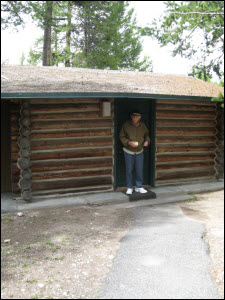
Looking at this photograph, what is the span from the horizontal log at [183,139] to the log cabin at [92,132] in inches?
1.1

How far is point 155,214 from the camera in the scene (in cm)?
689

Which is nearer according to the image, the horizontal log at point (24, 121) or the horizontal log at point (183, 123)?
the horizontal log at point (24, 121)

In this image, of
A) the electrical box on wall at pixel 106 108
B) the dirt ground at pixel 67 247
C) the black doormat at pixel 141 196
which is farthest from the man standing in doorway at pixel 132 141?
the dirt ground at pixel 67 247

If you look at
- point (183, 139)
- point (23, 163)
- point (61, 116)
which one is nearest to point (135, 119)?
point (61, 116)

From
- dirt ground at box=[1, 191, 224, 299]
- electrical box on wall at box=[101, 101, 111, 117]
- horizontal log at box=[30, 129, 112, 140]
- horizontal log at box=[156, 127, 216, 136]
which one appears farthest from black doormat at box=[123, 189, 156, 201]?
electrical box on wall at box=[101, 101, 111, 117]

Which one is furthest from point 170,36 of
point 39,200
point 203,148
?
point 39,200

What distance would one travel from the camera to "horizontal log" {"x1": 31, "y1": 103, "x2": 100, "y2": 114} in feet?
25.7

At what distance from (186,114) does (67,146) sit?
148 inches

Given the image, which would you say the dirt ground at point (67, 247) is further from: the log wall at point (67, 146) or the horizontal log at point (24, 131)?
the horizontal log at point (24, 131)

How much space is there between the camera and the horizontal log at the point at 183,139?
920 centimetres

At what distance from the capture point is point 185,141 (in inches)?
376

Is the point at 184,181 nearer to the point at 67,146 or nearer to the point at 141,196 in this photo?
the point at 141,196

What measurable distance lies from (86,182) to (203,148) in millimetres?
3947

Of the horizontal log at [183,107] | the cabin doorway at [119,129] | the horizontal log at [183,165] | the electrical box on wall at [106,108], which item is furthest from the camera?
the horizontal log at [183,165]
